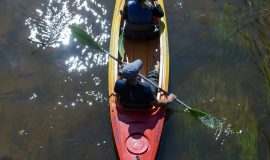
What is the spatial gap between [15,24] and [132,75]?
3.77 meters

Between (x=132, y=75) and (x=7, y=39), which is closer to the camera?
(x=132, y=75)

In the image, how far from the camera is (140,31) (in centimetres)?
875

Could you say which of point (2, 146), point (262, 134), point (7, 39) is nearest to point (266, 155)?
→ point (262, 134)

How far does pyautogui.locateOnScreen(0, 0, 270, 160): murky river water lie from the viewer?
8227 mm

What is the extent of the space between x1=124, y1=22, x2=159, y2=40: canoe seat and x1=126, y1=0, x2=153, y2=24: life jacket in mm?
87

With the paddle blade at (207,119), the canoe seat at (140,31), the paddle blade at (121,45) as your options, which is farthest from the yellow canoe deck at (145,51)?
the paddle blade at (207,119)

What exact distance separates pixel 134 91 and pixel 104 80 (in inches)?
70.0

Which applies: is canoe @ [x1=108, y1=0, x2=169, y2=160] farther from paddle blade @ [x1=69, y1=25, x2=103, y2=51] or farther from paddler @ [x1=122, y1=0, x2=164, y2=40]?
paddler @ [x1=122, y1=0, x2=164, y2=40]

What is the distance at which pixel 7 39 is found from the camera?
950 cm

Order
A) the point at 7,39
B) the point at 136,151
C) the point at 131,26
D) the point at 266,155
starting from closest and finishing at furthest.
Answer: the point at 136,151
the point at 266,155
the point at 131,26
the point at 7,39

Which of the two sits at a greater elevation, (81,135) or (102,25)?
(102,25)

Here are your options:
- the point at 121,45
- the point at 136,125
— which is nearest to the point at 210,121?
the point at 136,125

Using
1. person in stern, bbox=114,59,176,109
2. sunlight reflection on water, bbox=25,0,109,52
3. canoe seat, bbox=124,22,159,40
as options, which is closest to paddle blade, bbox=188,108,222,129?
person in stern, bbox=114,59,176,109

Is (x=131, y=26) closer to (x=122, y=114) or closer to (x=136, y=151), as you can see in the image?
(x=122, y=114)
